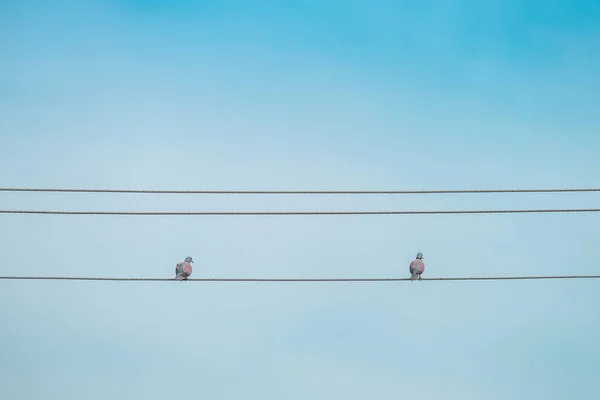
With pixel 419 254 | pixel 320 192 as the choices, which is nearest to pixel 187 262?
pixel 419 254

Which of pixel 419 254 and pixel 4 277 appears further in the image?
pixel 419 254

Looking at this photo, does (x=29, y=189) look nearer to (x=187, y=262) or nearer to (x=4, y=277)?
(x=4, y=277)

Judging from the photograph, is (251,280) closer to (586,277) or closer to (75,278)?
(75,278)

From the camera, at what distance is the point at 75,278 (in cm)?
1745

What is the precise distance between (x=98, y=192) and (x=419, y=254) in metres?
8.91

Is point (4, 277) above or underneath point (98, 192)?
underneath

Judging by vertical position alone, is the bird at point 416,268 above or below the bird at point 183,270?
above

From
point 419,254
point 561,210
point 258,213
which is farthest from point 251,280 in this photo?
point 419,254

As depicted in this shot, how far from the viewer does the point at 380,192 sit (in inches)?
671

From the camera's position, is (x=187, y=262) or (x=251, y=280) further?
(x=187, y=262)

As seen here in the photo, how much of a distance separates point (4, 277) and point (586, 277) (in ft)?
32.8

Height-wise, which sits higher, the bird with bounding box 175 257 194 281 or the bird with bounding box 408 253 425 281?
the bird with bounding box 408 253 425 281

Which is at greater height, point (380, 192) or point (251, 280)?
point (380, 192)

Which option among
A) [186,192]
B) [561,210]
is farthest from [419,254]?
[186,192]
